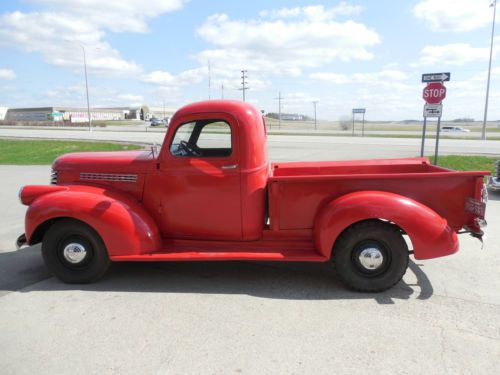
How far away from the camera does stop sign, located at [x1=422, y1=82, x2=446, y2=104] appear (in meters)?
10.0

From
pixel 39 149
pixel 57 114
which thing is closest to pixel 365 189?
pixel 39 149

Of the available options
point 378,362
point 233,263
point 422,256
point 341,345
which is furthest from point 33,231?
point 422,256

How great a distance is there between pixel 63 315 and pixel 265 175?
7.61 ft

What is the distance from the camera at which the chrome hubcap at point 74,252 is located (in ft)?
13.9

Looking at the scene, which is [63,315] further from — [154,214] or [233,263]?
[233,263]

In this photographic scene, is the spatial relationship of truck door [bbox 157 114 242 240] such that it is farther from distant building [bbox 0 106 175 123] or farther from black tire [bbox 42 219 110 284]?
distant building [bbox 0 106 175 123]

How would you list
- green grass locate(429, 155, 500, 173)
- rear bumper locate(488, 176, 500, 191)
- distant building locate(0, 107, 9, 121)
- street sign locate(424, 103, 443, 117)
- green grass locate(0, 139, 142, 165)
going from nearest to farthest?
rear bumper locate(488, 176, 500, 191) < street sign locate(424, 103, 443, 117) < green grass locate(429, 155, 500, 173) < green grass locate(0, 139, 142, 165) < distant building locate(0, 107, 9, 121)

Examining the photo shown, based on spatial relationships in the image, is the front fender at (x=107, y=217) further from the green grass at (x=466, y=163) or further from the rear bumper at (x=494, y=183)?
the green grass at (x=466, y=163)

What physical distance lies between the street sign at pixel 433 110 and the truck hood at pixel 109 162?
8.09 metres

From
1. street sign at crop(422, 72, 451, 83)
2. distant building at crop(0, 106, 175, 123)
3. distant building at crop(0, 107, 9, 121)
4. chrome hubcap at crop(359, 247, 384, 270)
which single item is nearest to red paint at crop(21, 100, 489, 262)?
chrome hubcap at crop(359, 247, 384, 270)

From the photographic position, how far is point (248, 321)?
3453mm

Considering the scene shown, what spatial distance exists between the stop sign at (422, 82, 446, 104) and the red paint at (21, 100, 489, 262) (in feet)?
23.0

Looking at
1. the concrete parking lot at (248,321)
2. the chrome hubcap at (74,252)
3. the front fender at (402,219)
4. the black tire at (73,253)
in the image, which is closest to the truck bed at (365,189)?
the front fender at (402,219)

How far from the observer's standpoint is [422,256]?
3818mm
